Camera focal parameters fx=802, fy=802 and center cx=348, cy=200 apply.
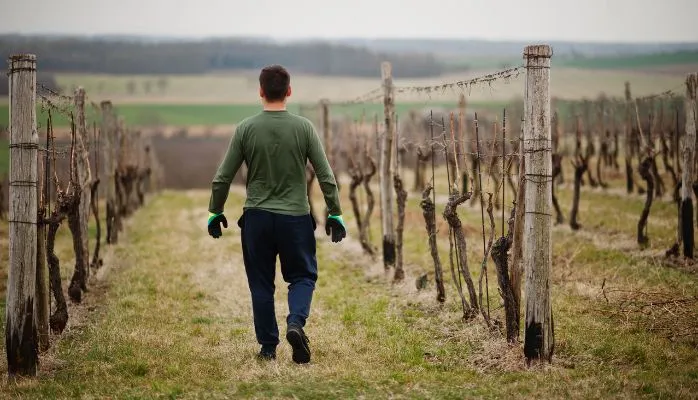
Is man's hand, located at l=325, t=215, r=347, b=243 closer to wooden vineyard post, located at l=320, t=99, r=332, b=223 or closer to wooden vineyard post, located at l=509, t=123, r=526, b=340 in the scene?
wooden vineyard post, located at l=509, t=123, r=526, b=340

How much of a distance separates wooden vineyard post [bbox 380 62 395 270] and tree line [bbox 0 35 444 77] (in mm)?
97474

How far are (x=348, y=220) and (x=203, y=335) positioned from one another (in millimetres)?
12206

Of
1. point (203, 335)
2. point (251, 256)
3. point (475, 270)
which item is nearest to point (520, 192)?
point (251, 256)

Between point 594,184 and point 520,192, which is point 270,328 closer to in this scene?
point 520,192

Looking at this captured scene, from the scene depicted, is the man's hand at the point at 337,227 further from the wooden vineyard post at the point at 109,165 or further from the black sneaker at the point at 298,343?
the wooden vineyard post at the point at 109,165

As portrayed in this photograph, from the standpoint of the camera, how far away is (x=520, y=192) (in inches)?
259

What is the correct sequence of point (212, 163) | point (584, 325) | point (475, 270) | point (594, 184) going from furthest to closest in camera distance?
point (212, 163) < point (594, 184) < point (475, 270) < point (584, 325)

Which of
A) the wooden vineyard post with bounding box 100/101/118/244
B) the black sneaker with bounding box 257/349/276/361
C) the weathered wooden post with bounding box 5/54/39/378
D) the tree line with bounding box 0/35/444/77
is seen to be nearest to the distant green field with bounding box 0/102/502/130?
the tree line with bounding box 0/35/444/77

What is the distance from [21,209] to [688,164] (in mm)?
9468

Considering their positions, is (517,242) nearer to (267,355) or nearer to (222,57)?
(267,355)

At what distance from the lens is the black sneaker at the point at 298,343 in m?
6.14

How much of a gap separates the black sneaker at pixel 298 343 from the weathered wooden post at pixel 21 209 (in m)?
2.05

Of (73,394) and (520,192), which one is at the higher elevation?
(520,192)

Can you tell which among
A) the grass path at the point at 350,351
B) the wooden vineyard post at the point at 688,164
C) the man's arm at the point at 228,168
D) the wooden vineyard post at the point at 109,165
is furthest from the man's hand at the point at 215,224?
the wooden vineyard post at the point at 109,165
